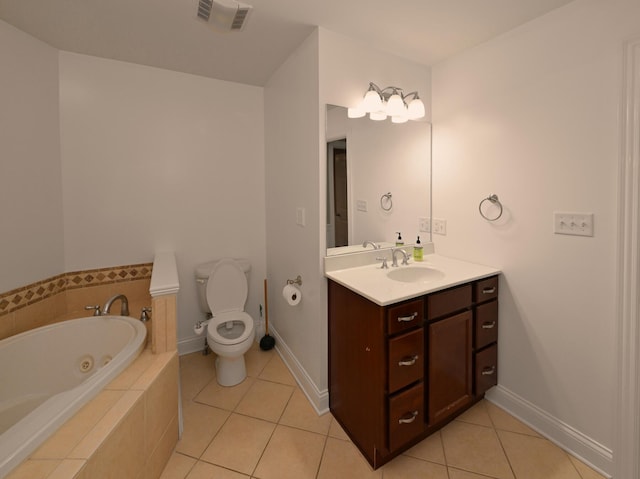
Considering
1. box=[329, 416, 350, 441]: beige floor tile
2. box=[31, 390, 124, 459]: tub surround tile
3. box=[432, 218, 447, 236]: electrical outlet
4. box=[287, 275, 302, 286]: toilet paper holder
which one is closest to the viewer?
box=[31, 390, 124, 459]: tub surround tile

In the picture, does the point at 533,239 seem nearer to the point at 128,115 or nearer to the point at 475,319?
the point at 475,319

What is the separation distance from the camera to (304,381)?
1959 millimetres

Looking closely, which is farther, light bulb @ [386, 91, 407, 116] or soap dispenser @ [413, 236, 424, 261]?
soap dispenser @ [413, 236, 424, 261]

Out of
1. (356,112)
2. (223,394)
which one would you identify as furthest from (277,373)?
(356,112)

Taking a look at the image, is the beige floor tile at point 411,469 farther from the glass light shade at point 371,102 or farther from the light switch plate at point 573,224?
the glass light shade at point 371,102

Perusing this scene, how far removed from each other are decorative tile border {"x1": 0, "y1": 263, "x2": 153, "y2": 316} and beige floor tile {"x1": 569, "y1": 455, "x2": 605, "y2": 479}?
9.29ft

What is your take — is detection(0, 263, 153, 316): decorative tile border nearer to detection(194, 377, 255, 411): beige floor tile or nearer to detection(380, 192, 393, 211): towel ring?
detection(194, 377, 255, 411): beige floor tile

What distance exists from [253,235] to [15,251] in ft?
4.90

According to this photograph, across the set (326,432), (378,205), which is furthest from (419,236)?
(326,432)


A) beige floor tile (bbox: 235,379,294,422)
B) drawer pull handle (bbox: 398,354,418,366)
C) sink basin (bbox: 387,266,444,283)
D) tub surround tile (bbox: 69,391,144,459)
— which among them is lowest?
beige floor tile (bbox: 235,379,294,422)

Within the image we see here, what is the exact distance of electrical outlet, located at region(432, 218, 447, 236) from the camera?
6.80ft

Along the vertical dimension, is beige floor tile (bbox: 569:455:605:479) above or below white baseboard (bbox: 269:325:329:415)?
below

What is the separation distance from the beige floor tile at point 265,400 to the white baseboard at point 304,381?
0.35ft

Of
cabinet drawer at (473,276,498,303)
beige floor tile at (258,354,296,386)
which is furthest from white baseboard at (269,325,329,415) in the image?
cabinet drawer at (473,276,498,303)
